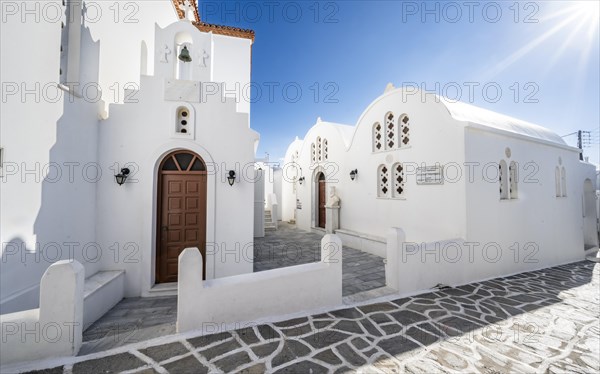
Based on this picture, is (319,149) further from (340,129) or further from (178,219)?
(178,219)

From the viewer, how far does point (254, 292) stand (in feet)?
11.1

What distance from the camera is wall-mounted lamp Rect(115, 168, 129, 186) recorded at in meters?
4.68

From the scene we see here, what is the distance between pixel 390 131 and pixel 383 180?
1.78m

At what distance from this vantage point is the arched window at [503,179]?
6296 mm

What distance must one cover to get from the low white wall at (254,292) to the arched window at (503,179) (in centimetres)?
570

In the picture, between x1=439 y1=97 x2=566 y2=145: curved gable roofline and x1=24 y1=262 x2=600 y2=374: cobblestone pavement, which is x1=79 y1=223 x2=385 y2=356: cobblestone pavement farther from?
x1=439 y1=97 x2=566 y2=145: curved gable roofline

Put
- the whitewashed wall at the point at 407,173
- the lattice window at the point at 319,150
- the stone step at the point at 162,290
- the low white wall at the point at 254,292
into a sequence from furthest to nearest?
the lattice window at the point at 319,150 → the whitewashed wall at the point at 407,173 → the stone step at the point at 162,290 → the low white wall at the point at 254,292

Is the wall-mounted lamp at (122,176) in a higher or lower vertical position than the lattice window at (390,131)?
lower

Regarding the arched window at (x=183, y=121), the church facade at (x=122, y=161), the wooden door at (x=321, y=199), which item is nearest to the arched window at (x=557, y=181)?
the wooden door at (x=321, y=199)

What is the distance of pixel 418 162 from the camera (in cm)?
680

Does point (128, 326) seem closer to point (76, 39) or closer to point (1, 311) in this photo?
point (1, 311)

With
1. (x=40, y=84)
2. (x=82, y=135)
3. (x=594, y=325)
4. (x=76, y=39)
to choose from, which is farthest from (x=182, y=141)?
(x=594, y=325)

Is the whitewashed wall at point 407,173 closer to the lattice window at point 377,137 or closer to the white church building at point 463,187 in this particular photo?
the white church building at point 463,187

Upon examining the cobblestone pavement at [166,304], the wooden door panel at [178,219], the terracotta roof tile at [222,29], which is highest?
the terracotta roof tile at [222,29]
